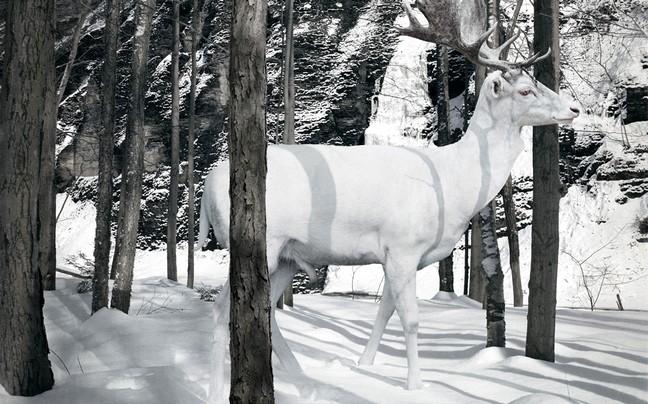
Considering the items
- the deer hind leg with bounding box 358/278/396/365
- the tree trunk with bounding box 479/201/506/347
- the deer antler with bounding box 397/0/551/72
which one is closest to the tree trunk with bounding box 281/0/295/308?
the tree trunk with bounding box 479/201/506/347

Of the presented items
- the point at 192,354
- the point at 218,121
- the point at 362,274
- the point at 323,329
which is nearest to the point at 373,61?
the point at 218,121

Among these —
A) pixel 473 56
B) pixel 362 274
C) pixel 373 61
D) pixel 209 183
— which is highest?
pixel 373 61

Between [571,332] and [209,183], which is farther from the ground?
[209,183]

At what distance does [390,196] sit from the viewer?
22.4 ft

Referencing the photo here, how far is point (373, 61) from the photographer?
93.4 feet

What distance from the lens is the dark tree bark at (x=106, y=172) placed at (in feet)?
37.1

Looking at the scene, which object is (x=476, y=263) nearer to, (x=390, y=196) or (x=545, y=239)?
(x=545, y=239)

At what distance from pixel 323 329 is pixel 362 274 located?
1369 centimetres

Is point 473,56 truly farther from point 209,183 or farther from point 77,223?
point 77,223

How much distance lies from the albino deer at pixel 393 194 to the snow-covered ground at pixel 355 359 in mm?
603

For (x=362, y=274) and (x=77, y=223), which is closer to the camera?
(x=362, y=274)

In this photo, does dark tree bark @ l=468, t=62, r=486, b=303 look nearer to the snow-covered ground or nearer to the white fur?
the snow-covered ground

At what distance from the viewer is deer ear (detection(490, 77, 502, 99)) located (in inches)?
276

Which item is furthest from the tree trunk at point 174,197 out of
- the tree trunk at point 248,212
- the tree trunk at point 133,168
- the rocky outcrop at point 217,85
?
the tree trunk at point 248,212
